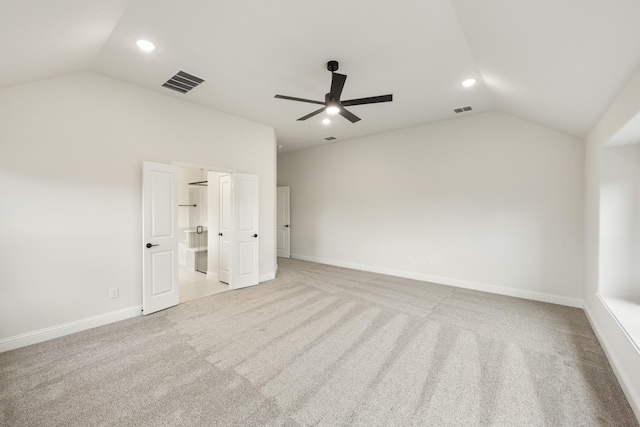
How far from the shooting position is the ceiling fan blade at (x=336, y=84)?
2.55m

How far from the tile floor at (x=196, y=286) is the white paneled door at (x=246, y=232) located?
38 cm

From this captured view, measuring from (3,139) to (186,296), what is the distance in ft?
9.47

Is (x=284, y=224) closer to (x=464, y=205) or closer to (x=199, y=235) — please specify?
(x=199, y=235)

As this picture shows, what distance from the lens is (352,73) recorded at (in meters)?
3.15

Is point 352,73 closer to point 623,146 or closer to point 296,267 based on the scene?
point 623,146

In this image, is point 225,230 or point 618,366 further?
point 225,230

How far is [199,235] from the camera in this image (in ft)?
20.6

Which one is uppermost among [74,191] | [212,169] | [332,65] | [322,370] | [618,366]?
[332,65]

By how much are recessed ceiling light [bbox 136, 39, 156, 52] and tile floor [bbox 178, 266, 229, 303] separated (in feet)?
11.1

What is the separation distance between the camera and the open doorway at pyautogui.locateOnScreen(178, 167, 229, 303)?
489 cm

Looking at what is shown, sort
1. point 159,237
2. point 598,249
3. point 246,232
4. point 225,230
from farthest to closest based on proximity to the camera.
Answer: point 225,230 → point 246,232 → point 159,237 → point 598,249

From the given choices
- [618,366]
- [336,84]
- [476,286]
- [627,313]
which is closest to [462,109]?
[336,84]

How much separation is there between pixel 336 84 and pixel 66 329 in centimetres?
415

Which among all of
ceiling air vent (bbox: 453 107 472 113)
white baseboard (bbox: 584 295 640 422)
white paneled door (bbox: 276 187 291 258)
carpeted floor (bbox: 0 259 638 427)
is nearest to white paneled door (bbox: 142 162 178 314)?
carpeted floor (bbox: 0 259 638 427)
